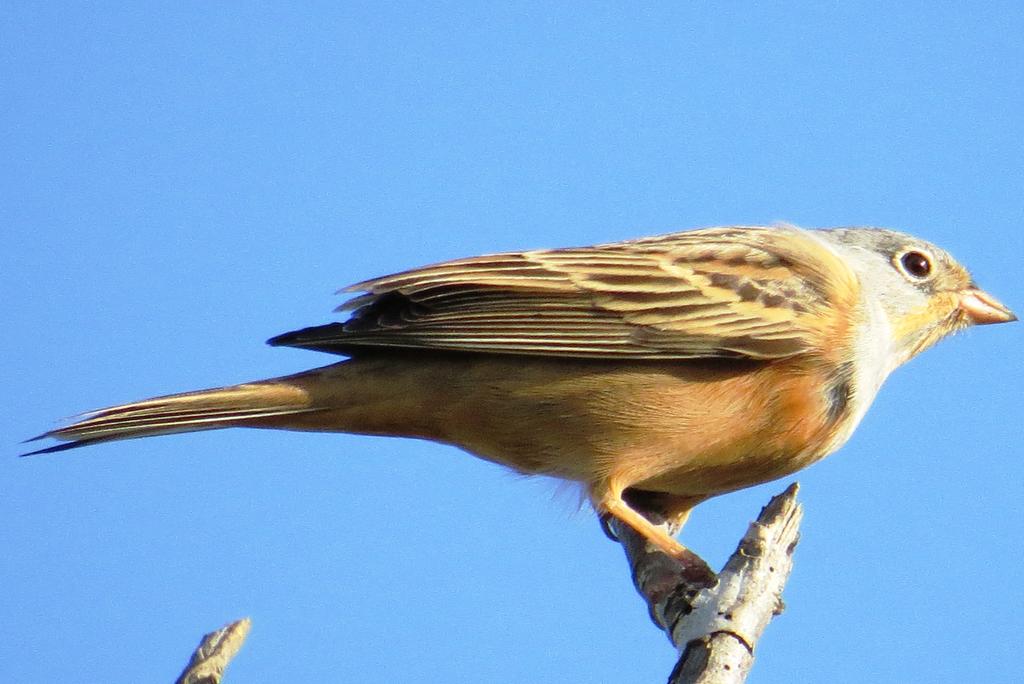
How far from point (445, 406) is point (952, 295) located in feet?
12.0

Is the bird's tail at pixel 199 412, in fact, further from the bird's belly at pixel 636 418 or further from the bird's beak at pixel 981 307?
the bird's beak at pixel 981 307

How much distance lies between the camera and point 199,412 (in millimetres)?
6414

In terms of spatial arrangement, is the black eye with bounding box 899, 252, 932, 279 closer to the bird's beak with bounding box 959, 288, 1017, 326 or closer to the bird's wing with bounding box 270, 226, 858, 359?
the bird's beak with bounding box 959, 288, 1017, 326

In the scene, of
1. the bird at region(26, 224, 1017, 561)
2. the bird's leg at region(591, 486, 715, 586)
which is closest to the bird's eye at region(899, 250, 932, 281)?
the bird at region(26, 224, 1017, 561)

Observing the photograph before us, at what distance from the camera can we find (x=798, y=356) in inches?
278

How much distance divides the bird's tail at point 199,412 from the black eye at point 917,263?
13.2ft

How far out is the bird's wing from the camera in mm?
6773

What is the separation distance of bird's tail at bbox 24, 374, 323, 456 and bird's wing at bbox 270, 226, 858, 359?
1.35ft

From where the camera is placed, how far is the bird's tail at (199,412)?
6.24m

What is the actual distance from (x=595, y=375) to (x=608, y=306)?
1.42 ft

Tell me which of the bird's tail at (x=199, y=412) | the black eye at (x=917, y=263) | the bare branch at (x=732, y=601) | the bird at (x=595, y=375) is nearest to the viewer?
the bare branch at (x=732, y=601)

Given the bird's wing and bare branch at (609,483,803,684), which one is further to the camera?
the bird's wing

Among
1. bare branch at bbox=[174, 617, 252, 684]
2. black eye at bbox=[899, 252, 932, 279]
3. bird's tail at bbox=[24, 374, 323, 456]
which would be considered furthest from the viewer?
black eye at bbox=[899, 252, 932, 279]

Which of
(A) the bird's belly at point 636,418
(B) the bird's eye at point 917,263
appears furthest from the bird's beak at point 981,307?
(A) the bird's belly at point 636,418
